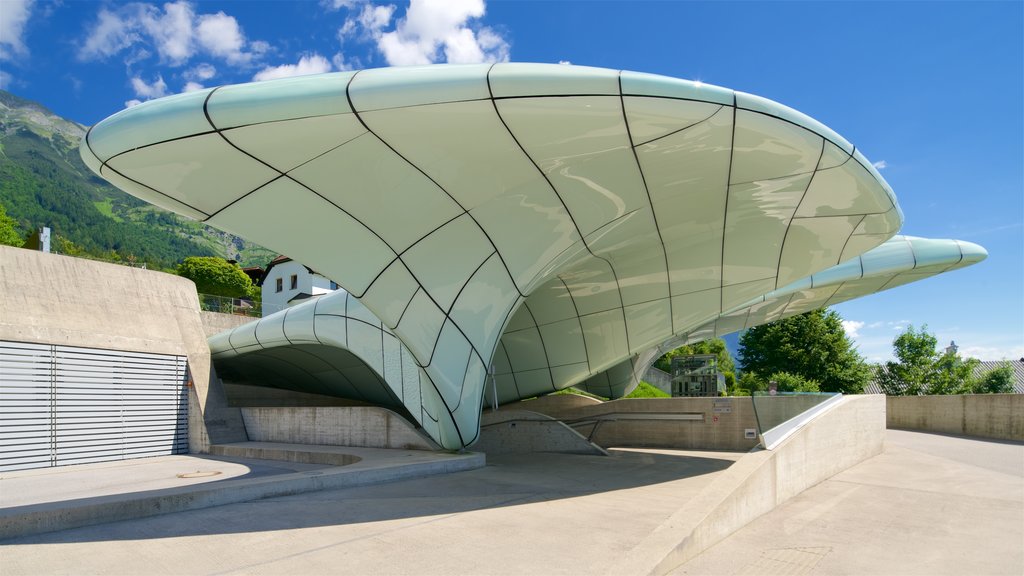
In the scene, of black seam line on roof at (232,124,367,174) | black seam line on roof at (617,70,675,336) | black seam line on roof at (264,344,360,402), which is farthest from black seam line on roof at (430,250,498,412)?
black seam line on roof at (264,344,360,402)

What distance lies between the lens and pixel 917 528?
1040 centimetres

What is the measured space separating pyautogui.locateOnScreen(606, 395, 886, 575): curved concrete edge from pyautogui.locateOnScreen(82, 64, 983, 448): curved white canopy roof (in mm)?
4079

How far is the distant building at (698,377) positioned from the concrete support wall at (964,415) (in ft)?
33.5

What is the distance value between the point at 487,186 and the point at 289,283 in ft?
222

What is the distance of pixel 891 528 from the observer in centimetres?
1030

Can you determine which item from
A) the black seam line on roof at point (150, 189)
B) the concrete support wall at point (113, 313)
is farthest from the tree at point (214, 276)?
the black seam line on roof at point (150, 189)

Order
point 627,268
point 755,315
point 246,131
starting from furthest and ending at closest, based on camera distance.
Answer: point 755,315
point 627,268
point 246,131

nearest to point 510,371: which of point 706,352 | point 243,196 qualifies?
point 243,196

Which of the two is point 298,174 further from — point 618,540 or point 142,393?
point 142,393

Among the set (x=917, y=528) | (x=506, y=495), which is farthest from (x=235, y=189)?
(x=917, y=528)

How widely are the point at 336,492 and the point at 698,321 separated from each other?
445 inches

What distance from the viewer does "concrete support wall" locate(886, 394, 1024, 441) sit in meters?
25.5

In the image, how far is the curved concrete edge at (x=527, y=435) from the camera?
59.7ft

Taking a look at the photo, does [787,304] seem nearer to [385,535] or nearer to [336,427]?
[336,427]
